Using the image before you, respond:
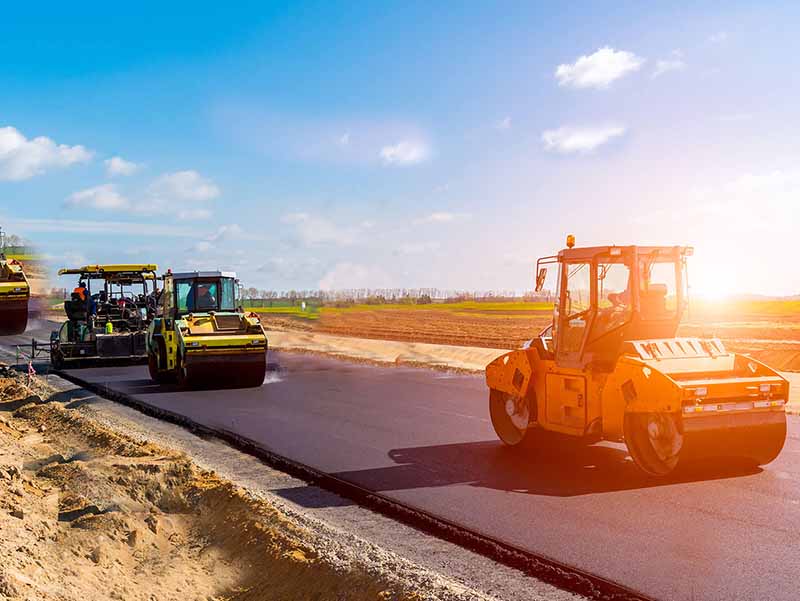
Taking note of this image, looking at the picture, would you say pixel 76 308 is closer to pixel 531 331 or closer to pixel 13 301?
pixel 13 301

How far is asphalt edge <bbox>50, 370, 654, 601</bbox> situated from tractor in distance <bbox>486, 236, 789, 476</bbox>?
2449mm

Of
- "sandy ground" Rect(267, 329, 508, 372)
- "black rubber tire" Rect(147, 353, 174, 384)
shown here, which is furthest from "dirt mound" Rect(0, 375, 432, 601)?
"sandy ground" Rect(267, 329, 508, 372)

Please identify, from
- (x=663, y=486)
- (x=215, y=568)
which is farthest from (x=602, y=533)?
(x=215, y=568)

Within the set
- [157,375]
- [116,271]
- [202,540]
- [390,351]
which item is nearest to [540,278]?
[202,540]

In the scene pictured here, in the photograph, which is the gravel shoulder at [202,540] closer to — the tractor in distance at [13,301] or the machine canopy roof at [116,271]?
the tractor in distance at [13,301]

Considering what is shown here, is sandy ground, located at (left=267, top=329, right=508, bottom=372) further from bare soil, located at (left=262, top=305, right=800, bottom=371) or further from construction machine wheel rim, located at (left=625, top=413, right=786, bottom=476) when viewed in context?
construction machine wheel rim, located at (left=625, top=413, right=786, bottom=476)

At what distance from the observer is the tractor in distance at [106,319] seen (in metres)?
21.9

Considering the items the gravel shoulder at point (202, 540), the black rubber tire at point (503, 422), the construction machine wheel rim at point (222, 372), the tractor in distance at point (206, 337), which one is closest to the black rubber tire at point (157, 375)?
the tractor in distance at point (206, 337)

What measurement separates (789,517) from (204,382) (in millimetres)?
12047

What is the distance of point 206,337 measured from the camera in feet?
55.1

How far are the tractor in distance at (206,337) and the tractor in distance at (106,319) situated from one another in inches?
132

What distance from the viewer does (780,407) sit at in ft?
29.0

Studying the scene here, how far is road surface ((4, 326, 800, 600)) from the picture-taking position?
20.7 feet

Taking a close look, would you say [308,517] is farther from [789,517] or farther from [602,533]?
[789,517]
